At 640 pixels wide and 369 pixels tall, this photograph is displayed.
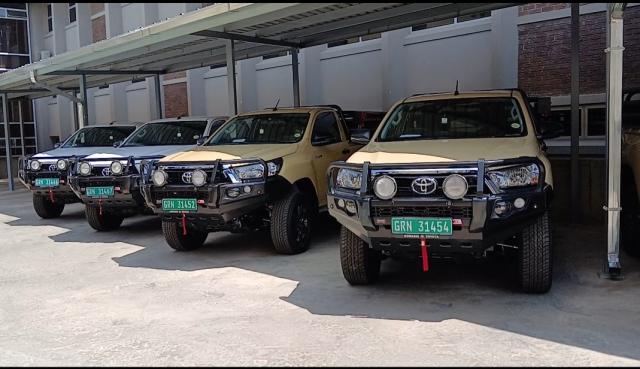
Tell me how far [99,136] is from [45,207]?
5.88ft

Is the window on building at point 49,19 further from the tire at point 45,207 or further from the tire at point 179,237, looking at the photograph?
the tire at point 179,237

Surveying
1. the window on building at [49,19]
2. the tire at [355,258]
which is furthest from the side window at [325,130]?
the window on building at [49,19]

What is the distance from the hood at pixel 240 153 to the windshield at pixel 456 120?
1.44 m

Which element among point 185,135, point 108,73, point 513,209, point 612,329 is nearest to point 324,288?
point 513,209

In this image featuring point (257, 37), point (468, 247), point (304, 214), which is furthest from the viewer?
point (257, 37)

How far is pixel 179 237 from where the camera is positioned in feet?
24.4

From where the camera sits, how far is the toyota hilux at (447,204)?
4.63 m

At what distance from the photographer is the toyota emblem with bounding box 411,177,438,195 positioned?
476 cm

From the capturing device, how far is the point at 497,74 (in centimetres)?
1109

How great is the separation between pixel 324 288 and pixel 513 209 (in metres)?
1.97

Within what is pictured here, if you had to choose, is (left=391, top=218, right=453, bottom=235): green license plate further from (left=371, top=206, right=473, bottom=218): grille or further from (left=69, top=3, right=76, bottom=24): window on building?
(left=69, top=3, right=76, bottom=24): window on building

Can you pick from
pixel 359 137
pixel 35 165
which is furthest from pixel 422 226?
pixel 35 165

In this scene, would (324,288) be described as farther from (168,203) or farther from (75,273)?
(75,273)

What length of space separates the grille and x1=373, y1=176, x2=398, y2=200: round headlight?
10 cm
